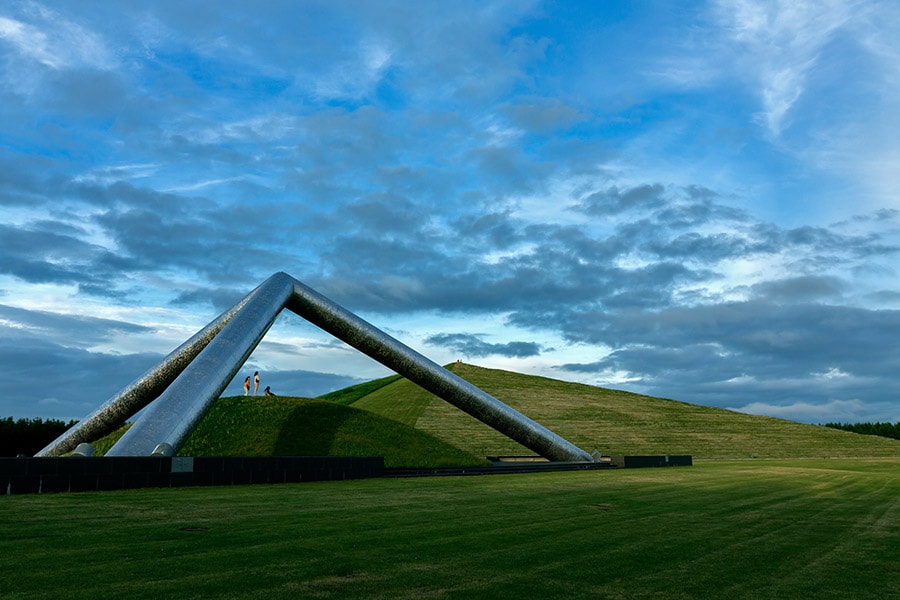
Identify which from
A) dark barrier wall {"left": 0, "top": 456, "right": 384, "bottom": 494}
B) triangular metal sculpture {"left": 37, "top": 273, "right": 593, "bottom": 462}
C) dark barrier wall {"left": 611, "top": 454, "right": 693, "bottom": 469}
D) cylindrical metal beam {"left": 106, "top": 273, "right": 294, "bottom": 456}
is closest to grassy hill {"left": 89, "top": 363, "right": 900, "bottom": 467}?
triangular metal sculpture {"left": 37, "top": 273, "right": 593, "bottom": 462}

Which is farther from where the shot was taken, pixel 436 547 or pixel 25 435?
pixel 25 435

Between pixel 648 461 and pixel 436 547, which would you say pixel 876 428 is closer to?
pixel 648 461

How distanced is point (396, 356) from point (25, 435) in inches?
1004

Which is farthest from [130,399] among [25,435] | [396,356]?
[25,435]

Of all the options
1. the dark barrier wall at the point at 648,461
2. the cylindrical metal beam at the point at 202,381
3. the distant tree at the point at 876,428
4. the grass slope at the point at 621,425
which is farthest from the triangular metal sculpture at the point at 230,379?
the distant tree at the point at 876,428

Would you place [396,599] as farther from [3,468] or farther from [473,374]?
[473,374]

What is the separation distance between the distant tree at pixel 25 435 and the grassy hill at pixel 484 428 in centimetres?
1363

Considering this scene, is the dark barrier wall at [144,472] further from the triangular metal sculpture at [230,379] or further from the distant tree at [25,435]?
the distant tree at [25,435]

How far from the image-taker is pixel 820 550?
938cm

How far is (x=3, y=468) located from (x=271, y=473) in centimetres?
672

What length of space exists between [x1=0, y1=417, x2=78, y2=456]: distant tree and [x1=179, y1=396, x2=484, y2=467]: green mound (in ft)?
51.1

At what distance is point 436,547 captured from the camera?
8.67m

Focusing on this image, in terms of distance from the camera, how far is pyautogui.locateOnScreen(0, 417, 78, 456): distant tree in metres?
39.4

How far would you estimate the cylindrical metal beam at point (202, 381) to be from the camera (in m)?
18.3
